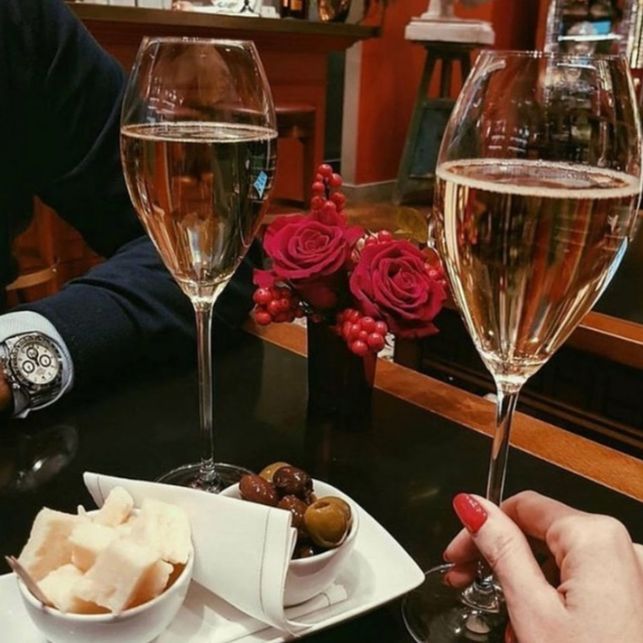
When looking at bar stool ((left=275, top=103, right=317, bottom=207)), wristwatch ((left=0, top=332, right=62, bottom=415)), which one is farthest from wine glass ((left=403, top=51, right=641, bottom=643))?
bar stool ((left=275, top=103, right=317, bottom=207))

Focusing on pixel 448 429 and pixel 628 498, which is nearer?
pixel 628 498

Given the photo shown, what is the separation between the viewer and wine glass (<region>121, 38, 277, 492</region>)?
0.56 m

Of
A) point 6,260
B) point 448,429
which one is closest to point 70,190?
point 6,260

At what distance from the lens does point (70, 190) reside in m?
1.05

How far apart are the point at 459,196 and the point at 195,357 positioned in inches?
18.5

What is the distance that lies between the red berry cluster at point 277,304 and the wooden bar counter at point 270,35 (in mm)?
1918

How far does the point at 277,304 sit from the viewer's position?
0.73 metres

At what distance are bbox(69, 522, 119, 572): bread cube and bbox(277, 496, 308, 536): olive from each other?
10 cm

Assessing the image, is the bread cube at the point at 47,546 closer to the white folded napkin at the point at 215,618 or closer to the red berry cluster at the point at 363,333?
the white folded napkin at the point at 215,618

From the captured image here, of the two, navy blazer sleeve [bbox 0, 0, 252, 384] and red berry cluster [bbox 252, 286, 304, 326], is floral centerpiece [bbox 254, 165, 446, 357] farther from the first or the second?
navy blazer sleeve [bbox 0, 0, 252, 384]

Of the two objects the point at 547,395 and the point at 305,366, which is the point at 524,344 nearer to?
the point at 305,366

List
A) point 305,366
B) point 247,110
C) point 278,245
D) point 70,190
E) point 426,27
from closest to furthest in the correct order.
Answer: point 247,110
point 278,245
point 305,366
point 70,190
point 426,27

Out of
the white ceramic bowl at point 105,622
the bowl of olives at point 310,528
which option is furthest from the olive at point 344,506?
the white ceramic bowl at point 105,622

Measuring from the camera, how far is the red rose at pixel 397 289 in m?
0.69
